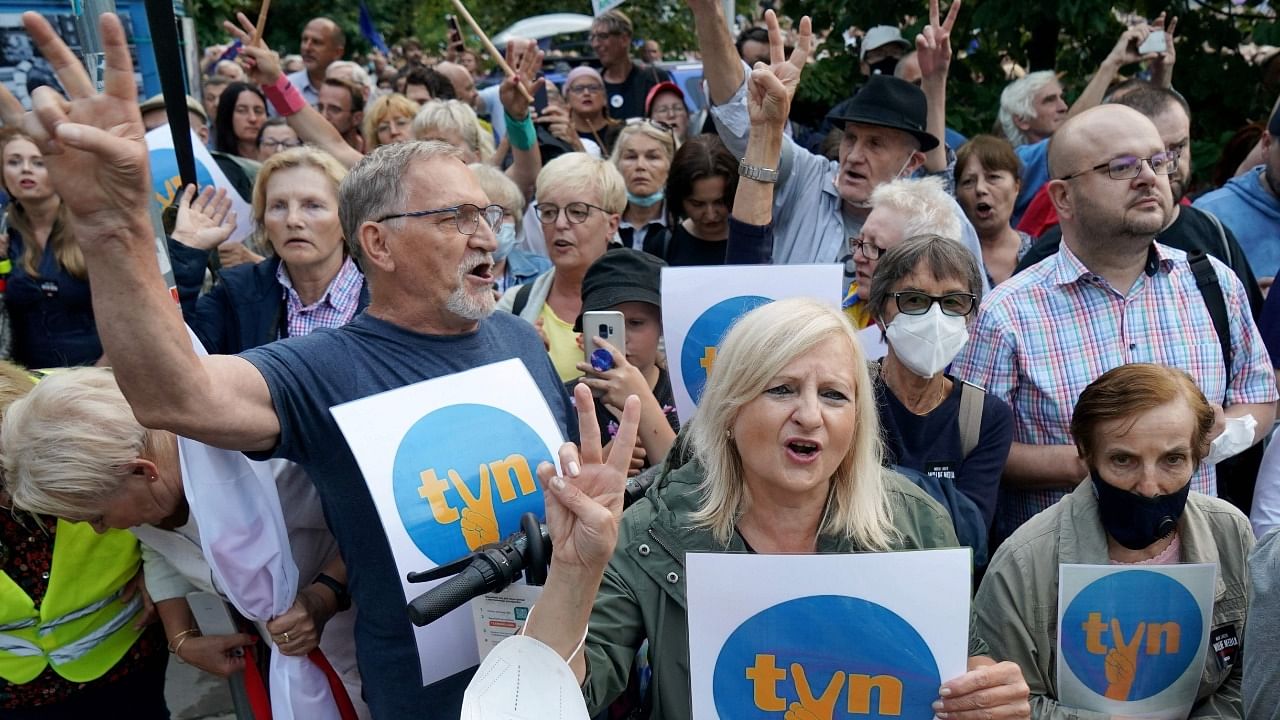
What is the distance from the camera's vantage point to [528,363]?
2990mm

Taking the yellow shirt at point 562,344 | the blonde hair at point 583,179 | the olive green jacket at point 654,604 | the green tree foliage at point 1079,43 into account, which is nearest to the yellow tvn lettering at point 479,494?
the olive green jacket at point 654,604

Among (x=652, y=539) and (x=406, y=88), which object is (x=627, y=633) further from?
(x=406, y=88)

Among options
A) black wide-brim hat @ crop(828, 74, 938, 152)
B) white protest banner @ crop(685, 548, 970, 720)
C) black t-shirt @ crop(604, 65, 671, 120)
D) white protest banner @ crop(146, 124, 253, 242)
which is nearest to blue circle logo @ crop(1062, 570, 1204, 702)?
white protest banner @ crop(685, 548, 970, 720)

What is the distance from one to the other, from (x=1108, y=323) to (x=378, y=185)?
87.8 inches

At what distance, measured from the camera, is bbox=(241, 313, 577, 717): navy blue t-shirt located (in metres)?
2.49

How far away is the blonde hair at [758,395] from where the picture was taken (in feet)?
7.81

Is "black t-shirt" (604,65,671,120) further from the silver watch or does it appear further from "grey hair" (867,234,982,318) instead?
"grey hair" (867,234,982,318)

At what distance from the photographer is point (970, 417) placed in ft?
10.6

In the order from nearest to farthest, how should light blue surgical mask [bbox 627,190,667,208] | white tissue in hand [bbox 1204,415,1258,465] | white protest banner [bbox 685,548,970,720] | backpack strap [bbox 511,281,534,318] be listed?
1. white protest banner [bbox 685,548,970,720]
2. white tissue in hand [bbox 1204,415,1258,465]
3. backpack strap [bbox 511,281,534,318]
4. light blue surgical mask [bbox 627,190,667,208]

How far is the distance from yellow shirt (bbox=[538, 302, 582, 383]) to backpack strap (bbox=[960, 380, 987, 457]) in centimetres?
140

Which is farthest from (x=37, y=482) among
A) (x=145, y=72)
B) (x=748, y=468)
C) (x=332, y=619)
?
(x=145, y=72)

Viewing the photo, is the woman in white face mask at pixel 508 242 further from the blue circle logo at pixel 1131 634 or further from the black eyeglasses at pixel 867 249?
the blue circle logo at pixel 1131 634

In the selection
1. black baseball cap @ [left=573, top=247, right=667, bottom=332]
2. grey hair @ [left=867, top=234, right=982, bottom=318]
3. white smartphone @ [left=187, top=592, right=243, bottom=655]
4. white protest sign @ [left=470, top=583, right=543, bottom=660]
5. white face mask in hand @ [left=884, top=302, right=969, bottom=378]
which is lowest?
white smartphone @ [left=187, top=592, right=243, bottom=655]

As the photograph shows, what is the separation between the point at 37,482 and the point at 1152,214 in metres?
3.17
